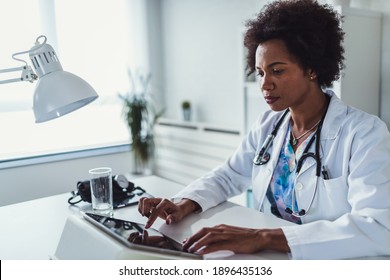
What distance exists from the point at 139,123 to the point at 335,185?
2379mm

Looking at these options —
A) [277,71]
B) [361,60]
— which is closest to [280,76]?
[277,71]

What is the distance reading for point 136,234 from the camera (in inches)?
34.0

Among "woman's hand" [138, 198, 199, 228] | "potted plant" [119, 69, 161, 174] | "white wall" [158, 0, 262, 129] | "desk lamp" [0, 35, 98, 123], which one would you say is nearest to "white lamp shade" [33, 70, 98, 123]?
"desk lamp" [0, 35, 98, 123]

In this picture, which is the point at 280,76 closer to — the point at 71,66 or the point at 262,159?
the point at 262,159

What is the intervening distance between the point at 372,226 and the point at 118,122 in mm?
2947

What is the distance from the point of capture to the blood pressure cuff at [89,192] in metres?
1.32

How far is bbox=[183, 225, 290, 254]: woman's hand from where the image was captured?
84 centimetres

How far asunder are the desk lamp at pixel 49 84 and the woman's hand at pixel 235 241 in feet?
1.51

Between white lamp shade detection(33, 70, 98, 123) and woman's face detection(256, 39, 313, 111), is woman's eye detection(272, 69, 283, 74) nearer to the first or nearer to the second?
woman's face detection(256, 39, 313, 111)

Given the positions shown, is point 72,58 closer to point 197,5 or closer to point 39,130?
point 39,130

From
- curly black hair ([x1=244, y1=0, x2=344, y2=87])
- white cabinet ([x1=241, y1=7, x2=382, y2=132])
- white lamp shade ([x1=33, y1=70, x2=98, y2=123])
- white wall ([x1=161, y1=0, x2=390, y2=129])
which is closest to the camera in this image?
white lamp shade ([x1=33, y1=70, x2=98, y2=123])

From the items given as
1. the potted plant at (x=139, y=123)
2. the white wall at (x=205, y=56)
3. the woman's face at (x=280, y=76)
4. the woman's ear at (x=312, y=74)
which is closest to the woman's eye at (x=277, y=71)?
the woman's face at (x=280, y=76)

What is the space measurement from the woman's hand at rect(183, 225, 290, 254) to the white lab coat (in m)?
0.03

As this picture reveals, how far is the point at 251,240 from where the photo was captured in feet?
2.82
